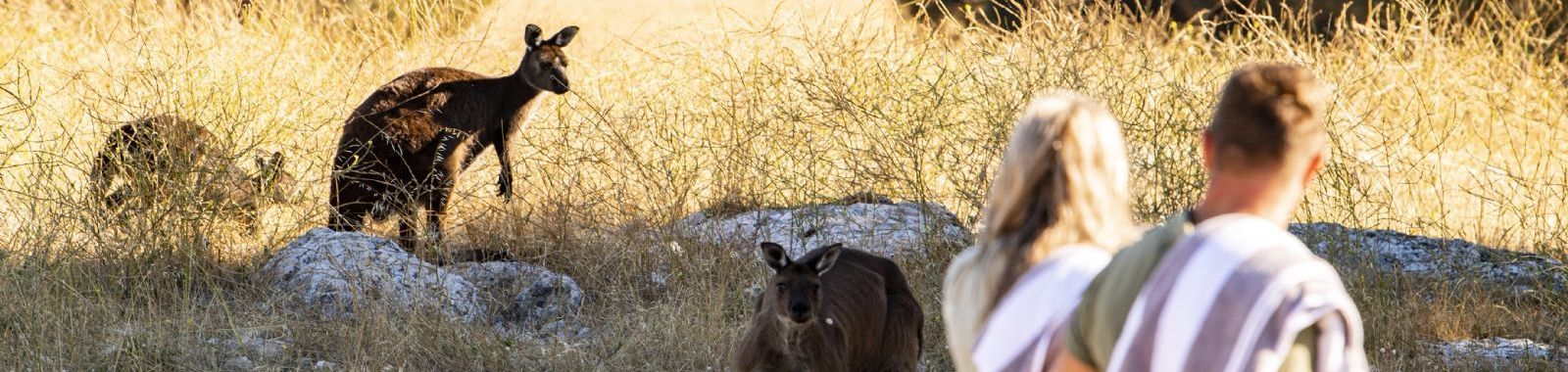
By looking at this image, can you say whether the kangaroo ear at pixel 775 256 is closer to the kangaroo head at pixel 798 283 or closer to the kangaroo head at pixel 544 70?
the kangaroo head at pixel 798 283

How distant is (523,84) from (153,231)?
2.10 meters

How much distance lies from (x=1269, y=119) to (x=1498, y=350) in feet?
13.0

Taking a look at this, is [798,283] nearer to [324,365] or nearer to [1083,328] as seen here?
[324,365]

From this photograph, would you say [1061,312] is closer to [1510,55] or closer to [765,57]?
[765,57]

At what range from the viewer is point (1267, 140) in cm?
211

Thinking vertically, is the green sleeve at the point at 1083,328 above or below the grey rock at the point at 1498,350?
above

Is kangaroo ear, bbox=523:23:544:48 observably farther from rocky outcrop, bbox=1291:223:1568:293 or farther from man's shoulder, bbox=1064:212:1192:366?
man's shoulder, bbox=1064:212:1192:366

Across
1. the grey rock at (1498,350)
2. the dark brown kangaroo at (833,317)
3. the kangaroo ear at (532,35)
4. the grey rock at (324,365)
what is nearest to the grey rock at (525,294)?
the grey rock at (324,365)

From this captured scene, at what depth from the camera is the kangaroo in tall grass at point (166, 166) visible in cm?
646

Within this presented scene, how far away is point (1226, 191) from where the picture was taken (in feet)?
7.02

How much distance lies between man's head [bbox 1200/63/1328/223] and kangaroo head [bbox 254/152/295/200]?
18.2 ft

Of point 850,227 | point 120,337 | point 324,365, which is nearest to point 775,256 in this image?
point 324,365

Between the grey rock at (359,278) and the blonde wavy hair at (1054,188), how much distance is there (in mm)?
3900

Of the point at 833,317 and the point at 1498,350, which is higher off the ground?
the point at 833,317
